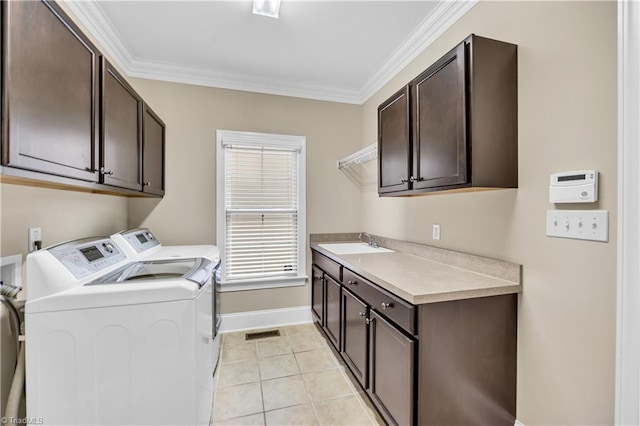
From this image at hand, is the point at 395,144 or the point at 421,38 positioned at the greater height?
the point at 421,38

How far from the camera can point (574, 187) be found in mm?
1246

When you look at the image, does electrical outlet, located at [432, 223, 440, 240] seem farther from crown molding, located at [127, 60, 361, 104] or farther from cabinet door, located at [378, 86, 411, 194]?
crown molding, located at [127, 60, 361, 104]

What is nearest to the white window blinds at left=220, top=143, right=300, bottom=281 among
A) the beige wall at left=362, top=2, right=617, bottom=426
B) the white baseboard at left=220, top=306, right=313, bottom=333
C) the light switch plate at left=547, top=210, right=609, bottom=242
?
the white baseboard at left=220, top=306, right=313, bottom=333

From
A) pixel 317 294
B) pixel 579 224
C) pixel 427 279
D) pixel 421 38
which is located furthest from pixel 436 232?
pixel 421 38

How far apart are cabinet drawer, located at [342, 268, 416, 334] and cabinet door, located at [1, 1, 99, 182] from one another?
1665mm

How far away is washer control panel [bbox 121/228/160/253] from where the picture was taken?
2150 millimetres

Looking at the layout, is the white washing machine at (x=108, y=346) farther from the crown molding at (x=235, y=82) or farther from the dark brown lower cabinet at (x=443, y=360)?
the crown molding at (x=235, y=82)

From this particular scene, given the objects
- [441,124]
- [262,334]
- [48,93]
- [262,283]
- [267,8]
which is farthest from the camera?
[262,283]

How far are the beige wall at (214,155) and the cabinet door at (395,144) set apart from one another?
1072 millimetres

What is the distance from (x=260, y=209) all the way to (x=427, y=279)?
2.01 metres

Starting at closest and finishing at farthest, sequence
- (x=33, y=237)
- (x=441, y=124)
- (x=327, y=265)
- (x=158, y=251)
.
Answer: (x=33, y=237) < (x=441, y=124) < (x=158, y=251) < (x=327, y=265)

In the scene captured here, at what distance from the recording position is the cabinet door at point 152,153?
7.33 ft

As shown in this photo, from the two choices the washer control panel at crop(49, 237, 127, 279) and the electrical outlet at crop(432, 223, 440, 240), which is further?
the electrical outlet at crop(432, 223, 440, 240)

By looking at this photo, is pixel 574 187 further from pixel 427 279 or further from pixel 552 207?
pixel 427 279
